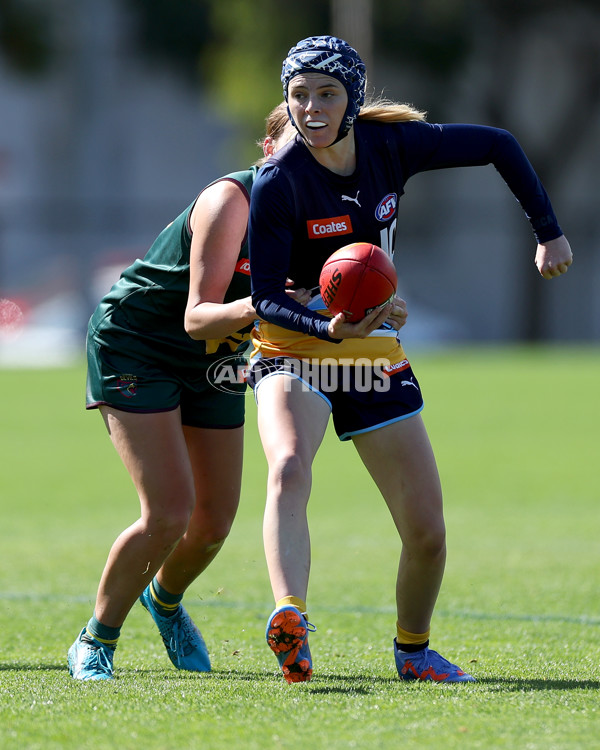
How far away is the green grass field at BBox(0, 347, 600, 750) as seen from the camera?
3.83m

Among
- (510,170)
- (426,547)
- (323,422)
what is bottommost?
(426,547)

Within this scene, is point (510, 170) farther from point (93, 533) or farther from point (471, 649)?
point (93, 533)

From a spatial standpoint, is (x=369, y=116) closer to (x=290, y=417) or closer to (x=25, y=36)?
(x=290, y=417)

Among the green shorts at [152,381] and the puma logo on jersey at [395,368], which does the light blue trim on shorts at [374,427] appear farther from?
the green shorts at [152,381]

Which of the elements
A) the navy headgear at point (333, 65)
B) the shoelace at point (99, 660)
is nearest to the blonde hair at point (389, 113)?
the navy headgear at point (333, 65)

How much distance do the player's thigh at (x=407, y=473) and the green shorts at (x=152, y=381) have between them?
2.52ft

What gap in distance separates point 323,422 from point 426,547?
604 mm

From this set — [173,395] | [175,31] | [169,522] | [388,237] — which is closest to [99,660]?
[169,522]

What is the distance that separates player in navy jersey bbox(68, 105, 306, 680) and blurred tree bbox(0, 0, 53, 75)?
35055 millimetres

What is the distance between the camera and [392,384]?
4609 mm

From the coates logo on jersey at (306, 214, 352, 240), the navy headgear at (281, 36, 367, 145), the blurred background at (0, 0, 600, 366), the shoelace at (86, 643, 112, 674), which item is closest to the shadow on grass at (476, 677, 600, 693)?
the shoelace at (86, 643, 112, 674)

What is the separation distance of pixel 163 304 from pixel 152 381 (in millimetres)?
313

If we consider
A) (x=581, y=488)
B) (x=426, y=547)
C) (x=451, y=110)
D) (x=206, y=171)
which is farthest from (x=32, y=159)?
(x=426, y=547)

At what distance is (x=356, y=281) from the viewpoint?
13.9 feet
